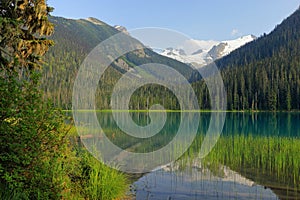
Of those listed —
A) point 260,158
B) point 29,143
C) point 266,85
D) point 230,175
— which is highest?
point 266,85

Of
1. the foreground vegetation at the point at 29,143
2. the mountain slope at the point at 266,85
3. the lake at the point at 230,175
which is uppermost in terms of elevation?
the mountain slope at the point at 266,85

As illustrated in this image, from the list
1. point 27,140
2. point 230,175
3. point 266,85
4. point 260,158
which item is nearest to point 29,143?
point 27,140

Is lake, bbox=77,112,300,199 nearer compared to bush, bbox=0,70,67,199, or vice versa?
bush, bbox=0,70,67,199

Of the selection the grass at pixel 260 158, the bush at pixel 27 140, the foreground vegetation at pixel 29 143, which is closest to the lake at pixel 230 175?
the grass at pixel 260 158

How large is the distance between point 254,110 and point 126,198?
103m

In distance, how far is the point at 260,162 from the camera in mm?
15570

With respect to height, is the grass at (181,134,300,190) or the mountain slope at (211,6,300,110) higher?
the mountain slope at (211,6,300,110)

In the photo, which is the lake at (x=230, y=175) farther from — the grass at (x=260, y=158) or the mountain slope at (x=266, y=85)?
the mountain slope at (x=266, y=85)

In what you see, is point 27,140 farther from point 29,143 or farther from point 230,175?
point 230,175

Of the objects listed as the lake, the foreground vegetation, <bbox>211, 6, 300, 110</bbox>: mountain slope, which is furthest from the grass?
<bbox>211, 6, 300, 110</bbox>: mountain slope

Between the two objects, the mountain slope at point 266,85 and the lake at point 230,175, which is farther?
the mountain slope at point 266,85

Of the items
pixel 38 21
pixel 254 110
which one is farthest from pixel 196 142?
pixel 254 110

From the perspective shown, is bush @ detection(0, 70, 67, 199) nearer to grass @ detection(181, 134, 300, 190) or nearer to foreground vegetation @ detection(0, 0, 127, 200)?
foreground vegetation @ detection(0, 0, 127, 200)

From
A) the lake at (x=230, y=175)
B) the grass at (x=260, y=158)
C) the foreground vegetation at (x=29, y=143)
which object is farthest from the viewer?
the grass at (x=260, y=158)
